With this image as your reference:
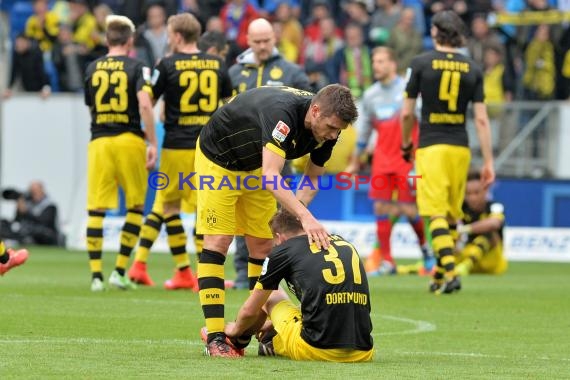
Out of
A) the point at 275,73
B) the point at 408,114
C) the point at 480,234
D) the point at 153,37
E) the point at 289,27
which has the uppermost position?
the point at 289,27

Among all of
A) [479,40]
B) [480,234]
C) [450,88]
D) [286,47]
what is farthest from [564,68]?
[450,88]

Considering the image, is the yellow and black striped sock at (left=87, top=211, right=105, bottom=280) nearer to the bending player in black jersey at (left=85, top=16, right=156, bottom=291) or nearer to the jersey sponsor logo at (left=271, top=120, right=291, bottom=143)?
the bending player in black jersey at (left=85, top=16, right=156, bottom=291)

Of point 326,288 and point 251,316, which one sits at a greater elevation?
point 326,288

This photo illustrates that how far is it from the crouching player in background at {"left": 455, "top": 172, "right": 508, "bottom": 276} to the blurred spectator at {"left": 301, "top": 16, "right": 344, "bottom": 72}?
6150mm

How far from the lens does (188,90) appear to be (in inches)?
510

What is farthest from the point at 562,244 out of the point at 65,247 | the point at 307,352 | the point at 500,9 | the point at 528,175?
the point at 307,352

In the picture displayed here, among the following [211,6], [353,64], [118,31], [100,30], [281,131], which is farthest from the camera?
[211,6]

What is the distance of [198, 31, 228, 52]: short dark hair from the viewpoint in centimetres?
1372

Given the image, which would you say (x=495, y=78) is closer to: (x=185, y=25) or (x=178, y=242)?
(x=178, y=242)

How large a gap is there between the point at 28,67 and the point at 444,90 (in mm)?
12168

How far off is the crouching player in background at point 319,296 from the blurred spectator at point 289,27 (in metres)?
15.3

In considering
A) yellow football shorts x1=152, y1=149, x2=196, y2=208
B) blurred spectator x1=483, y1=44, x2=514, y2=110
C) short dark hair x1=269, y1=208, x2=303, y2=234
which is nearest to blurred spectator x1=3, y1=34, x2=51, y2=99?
blurred spectator x1=483, y1=44, x2=514, y2=110

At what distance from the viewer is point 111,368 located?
24.4 feet

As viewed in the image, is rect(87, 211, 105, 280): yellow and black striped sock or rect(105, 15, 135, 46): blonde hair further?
rect(87, 211, 105, 280): yellow and black striped sock
